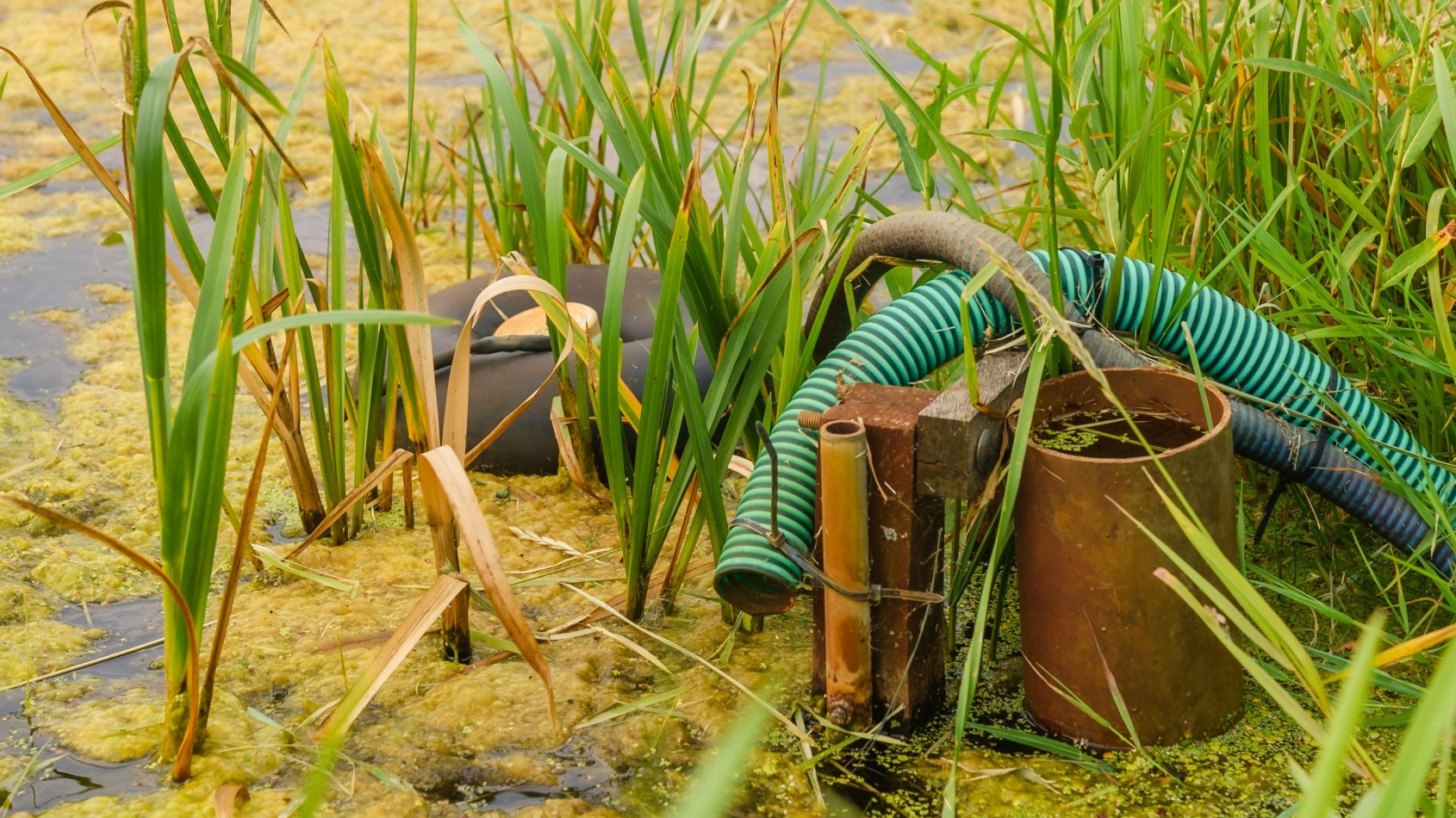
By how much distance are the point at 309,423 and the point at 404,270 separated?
40.1 inches

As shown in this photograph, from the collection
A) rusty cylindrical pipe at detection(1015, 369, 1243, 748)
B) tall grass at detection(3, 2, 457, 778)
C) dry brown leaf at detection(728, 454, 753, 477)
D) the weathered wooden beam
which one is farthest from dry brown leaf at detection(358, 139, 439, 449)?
rusty cylindrical pipe at detection(1015, 369, 1243, 748)

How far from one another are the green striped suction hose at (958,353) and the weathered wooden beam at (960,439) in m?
0.13

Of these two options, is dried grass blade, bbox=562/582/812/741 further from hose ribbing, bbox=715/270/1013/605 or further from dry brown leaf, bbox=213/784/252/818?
dry brown leaf, bbox=213/784/252/818

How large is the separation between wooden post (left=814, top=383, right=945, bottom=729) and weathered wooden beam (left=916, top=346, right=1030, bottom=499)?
0.7 inches

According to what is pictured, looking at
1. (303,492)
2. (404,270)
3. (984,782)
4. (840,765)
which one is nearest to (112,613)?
(303,492)

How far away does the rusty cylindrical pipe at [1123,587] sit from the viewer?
1.24 m

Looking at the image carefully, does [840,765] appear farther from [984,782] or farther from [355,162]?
[355,162]

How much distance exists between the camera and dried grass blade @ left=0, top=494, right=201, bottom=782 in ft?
3.55

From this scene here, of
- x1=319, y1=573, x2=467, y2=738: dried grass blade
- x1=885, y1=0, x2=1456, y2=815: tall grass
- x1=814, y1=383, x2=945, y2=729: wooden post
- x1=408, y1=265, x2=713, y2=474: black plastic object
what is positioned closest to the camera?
x1=319, y1=573, x2=467, y2=738: dried grass blade

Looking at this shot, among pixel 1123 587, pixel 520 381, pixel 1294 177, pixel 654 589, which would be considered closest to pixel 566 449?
pixel 654 589

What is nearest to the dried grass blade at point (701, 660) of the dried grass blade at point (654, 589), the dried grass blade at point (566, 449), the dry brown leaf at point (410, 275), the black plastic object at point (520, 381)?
the dried grass blade at point (654, 589)

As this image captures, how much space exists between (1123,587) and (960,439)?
0.23 metres

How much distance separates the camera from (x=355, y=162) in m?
1.41

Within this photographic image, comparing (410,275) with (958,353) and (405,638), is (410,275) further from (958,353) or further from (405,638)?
(958,353)
